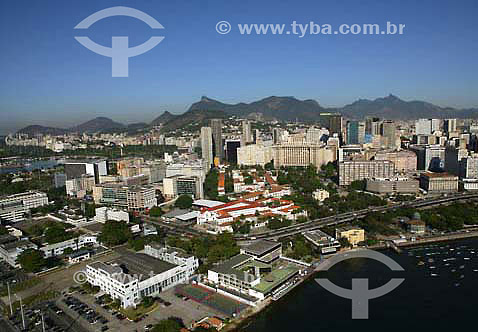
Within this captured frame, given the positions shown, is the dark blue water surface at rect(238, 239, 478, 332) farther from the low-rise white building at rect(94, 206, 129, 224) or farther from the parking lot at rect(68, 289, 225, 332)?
the low-rise white building at rect(94, 206, 129, 224)

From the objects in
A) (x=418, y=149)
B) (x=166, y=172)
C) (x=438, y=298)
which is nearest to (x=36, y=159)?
(x=166, y=172)

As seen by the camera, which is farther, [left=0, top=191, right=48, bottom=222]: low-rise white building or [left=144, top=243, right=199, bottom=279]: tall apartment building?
[left=0, top=191, right=48, bottom=222]: low-rise white building

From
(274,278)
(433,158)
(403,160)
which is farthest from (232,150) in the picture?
(274,278)

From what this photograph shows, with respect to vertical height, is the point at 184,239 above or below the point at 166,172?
below

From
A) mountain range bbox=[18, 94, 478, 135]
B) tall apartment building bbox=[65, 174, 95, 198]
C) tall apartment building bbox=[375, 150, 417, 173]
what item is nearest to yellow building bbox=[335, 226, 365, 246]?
tall apartment building bbox=[375, 150, 417, 173]

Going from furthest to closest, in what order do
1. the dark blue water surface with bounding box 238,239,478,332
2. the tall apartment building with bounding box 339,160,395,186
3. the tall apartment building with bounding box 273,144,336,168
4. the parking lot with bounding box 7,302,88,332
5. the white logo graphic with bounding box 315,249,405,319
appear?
the tall apartment building with bounding box 273,144,336,168, the tall apartment building with bounding box 339,160,395,186, the white logo graphic with bounding box 315,249,405,319, the dark blue water surface with bounding box 238,239,478,332, the parking lot with bounding box 7,302,88,332

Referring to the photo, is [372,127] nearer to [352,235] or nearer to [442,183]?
[442,183]

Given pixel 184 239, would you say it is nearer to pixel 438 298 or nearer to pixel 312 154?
pixel 438 298
